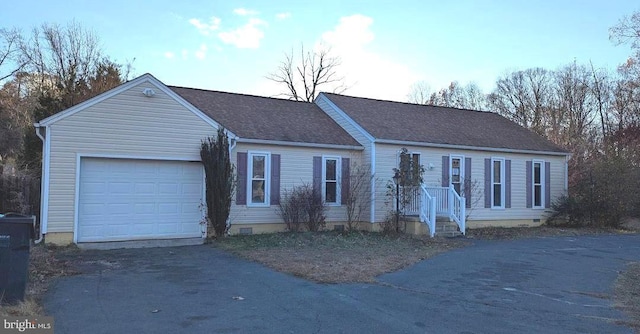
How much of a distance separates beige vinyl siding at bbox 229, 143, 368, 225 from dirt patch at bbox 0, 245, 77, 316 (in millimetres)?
4779

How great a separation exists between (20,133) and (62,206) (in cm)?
1589

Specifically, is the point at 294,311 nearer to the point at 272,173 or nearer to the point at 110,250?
the point at 110,250

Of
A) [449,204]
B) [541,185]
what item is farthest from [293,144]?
[541,185]

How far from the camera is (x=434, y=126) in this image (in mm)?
19781

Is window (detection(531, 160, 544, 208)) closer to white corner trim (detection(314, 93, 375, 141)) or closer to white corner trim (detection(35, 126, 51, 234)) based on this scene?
white corner trim (detection(314, 93, 375, 141))

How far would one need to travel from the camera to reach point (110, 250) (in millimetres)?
11938

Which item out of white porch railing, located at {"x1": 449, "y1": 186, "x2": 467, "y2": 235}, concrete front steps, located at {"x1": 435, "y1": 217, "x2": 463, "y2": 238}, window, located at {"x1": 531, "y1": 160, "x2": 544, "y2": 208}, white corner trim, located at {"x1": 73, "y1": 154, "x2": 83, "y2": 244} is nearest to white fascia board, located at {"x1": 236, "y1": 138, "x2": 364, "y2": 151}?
white porch railing, located at {"x1": 449, "y1": 186, "x2": 467, "y2": 235}

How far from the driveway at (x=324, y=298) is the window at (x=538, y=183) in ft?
31.1

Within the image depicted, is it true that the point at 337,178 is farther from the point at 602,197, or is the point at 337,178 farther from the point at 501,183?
the point at 602,197

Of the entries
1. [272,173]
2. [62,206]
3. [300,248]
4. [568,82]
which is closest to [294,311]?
[300,248]

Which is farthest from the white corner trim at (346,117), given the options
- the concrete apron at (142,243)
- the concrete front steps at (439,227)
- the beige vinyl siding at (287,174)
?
the concrete apron at (142,243)

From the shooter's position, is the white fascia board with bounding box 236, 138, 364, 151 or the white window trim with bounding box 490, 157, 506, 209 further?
the white window trim with bounding box 490, 157, 506, 209

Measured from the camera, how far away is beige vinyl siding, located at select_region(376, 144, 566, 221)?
55.1ft

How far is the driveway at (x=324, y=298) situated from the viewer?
19.4 feet
